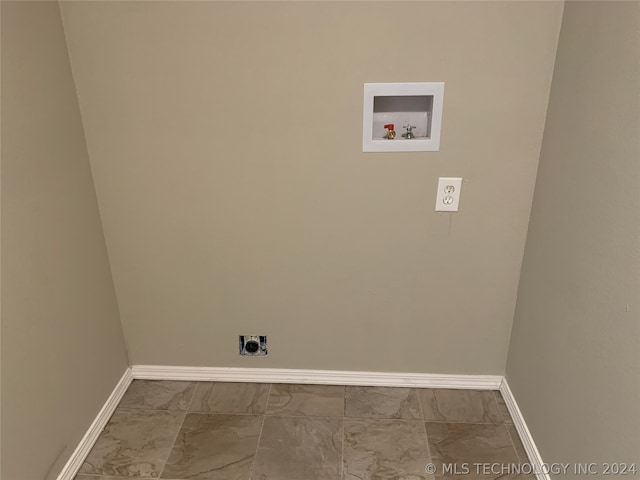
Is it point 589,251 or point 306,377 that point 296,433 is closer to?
point 306,377

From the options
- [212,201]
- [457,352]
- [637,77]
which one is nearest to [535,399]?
[457,352]

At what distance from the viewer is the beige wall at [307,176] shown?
4.85ft

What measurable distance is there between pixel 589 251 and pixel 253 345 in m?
1.36

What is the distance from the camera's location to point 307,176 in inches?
65.5

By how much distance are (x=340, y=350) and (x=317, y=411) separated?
273 mm

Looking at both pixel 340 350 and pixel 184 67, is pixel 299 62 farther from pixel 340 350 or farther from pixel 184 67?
pixel 340 350

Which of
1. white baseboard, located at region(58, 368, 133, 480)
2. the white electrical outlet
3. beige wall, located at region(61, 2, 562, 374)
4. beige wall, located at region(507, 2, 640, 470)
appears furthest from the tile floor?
the white electrical outlet

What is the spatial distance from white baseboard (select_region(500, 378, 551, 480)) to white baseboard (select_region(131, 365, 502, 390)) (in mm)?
74

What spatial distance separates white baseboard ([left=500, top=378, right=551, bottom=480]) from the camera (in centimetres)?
153

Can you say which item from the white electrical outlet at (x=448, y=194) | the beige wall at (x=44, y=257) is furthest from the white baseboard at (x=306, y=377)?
the white electrical outlet at (x=448, y=194)

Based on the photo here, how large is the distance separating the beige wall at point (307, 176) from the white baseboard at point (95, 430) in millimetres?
123

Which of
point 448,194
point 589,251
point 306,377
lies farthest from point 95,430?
point 589,251

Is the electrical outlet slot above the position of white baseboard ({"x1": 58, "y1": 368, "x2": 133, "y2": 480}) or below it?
above

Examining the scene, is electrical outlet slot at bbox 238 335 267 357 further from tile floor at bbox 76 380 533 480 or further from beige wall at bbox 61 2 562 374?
tile floor at bbox 76 380 533 480
